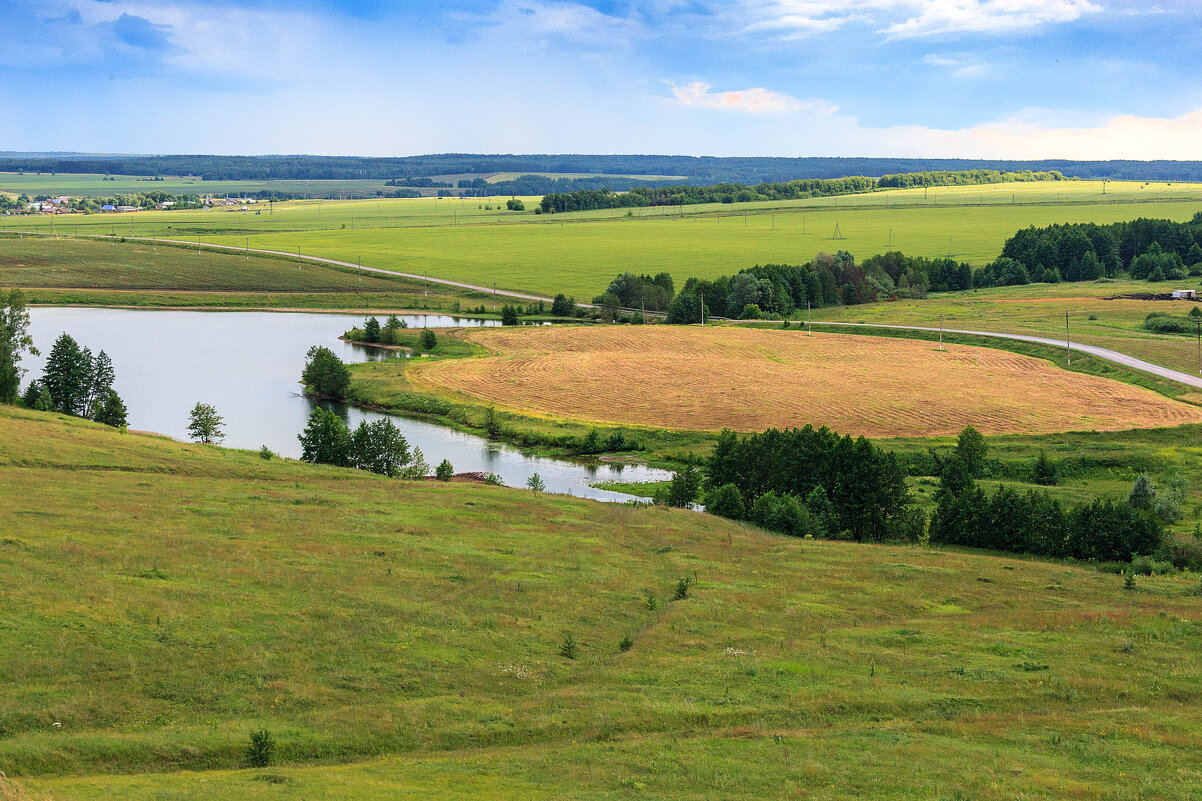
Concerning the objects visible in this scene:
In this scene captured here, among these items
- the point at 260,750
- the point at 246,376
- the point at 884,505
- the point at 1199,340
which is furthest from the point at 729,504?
the point at 1199,340

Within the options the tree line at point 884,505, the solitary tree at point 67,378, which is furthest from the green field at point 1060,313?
the solitary tree at point 67,378

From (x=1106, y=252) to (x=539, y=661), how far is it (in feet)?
597

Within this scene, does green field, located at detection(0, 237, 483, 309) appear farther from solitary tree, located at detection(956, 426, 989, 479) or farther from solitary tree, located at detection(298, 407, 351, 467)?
solitary tree, located at detection(956, 426, 989, 479)

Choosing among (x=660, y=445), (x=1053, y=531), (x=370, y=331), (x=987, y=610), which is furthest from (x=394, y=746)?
(x=370, y=331)

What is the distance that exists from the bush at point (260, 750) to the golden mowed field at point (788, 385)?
2313 inches

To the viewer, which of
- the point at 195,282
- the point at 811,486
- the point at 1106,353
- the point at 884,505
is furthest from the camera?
the point at 195,282

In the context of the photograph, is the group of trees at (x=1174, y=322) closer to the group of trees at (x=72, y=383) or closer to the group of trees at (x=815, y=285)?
the group of trees at (x=815, y=285)

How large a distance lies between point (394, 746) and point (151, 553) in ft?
50.0

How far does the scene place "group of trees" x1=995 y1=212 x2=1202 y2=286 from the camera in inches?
6777

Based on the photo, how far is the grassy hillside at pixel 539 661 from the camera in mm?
21484

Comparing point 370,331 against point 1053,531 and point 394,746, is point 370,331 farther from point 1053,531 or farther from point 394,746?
point 394,746

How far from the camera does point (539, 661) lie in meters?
28.7

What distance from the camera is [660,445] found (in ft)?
245

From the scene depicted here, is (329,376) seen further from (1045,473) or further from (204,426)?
(1045,473)
